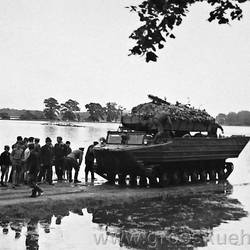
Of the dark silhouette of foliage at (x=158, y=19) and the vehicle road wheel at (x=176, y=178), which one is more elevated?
the dark silhouette of foliage at (x=158, y=19)

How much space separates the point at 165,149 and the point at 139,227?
266 inches

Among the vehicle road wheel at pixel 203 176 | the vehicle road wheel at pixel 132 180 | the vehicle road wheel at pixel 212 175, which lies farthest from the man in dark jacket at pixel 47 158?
the vehicle road wheel at pixel 212 175

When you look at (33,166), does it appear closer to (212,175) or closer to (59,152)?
(59,152)

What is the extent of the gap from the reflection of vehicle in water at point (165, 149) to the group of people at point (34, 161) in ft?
3.76

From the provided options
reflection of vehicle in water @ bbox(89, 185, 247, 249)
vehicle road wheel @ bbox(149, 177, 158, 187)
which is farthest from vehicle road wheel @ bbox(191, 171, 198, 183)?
reflection of vehicle in water @ bbox(89, 185, 247, 249)

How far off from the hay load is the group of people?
2820 millimetres

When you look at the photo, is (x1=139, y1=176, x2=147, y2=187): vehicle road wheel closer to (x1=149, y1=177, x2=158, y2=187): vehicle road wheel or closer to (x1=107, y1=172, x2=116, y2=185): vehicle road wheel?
(x1=149, y1=177, x2=158, y2=187): vehicle road wheel

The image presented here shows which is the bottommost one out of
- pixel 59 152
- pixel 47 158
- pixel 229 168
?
pixel 229 168

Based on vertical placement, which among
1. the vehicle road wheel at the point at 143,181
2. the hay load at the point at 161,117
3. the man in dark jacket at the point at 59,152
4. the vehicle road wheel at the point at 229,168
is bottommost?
the vehicle road wheel at the point at 143,181

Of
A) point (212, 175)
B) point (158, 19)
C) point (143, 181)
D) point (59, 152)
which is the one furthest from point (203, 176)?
point (158, 19)

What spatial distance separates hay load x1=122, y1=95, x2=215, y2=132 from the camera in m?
20.8

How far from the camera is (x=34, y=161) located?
15.5 metres

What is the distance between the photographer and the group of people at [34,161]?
15602 mm

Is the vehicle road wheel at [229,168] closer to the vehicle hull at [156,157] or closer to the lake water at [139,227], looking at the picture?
the vehicle hull at [156,157]
